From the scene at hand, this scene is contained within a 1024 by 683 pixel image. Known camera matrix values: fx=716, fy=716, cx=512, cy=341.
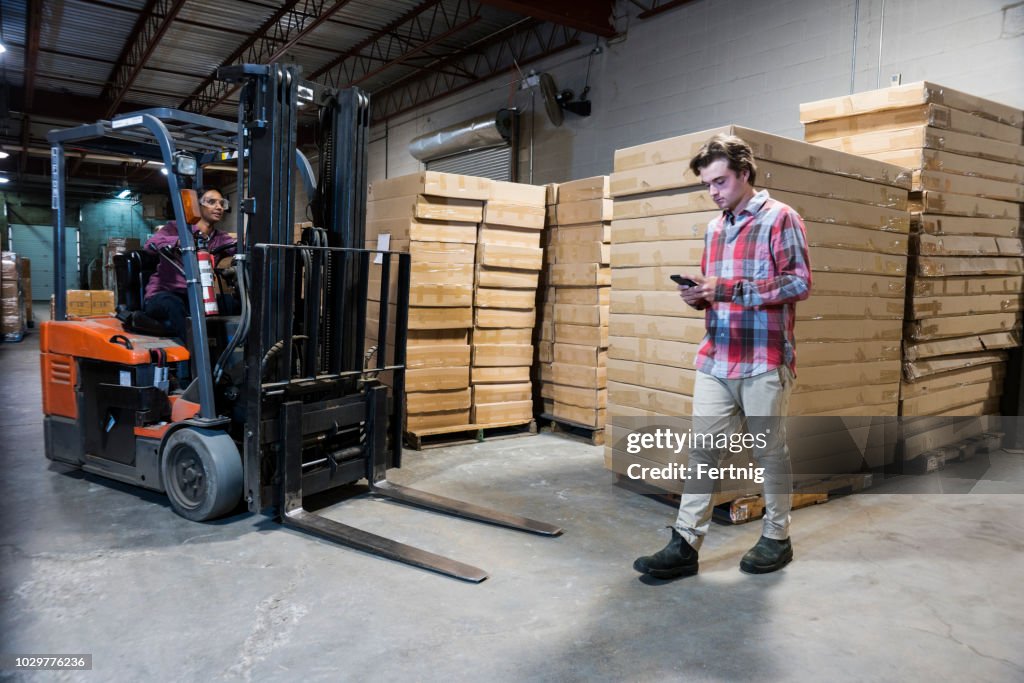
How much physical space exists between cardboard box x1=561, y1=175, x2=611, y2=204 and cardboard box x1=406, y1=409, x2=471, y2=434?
2.11 m

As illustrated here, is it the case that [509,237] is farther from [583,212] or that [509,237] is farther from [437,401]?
[437,401]

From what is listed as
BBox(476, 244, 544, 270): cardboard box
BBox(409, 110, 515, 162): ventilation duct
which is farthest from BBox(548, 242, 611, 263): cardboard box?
BBox(409, 110, 515, 162): ventilation duct

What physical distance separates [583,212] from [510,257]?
29.6 inches

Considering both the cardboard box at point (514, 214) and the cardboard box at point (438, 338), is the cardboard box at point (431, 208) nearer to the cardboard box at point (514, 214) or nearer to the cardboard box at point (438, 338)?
the cardboard box at point (514, 214)

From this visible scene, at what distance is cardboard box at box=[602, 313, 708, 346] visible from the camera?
4086 mm

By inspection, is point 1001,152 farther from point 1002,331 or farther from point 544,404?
point 544,404

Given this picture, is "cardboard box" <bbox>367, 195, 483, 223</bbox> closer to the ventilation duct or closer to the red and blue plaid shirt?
the red and blue plaid shirt

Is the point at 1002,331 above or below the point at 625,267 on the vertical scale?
below

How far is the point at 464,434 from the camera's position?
6406mm

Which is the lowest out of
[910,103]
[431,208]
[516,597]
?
[516,597]

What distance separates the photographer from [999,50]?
5.64 meters

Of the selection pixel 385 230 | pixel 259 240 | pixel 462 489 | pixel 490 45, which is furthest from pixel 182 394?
pixel 490 45

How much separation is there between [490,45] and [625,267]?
8.17m

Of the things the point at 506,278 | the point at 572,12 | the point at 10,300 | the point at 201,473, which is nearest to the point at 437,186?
the point at 506,278
